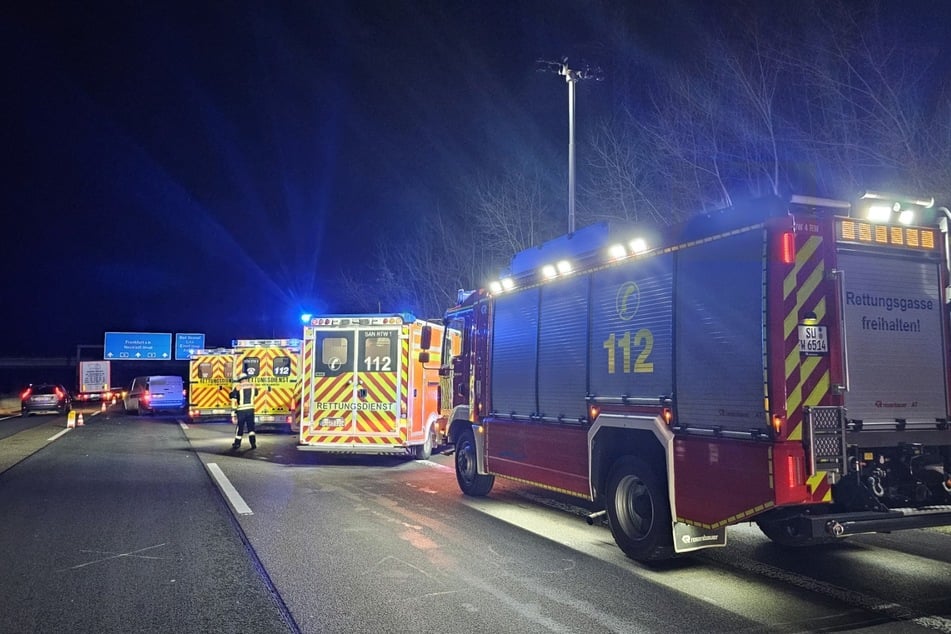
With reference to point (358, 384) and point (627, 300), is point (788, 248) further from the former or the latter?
point (358, 384)

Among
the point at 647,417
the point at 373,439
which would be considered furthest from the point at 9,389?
the point at 647,417

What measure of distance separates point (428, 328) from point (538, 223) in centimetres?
1485

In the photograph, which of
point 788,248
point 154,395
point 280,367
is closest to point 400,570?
point 788,248

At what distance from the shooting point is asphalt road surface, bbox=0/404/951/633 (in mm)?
5293

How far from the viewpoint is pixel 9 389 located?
232ft

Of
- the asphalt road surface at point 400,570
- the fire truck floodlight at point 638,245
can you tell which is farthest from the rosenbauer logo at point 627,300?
the asphalt road surface at point 400,570

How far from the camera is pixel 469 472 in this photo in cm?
1078

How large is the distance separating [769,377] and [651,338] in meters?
1.57

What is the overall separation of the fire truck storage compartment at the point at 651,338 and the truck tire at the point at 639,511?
0.67 metres

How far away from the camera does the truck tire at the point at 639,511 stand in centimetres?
671

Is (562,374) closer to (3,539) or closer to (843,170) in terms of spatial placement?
(3,539)

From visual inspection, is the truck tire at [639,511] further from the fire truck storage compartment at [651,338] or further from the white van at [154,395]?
the white van at [154,395]

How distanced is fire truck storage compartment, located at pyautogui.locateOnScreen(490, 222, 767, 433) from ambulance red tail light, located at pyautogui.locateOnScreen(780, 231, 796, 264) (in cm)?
16

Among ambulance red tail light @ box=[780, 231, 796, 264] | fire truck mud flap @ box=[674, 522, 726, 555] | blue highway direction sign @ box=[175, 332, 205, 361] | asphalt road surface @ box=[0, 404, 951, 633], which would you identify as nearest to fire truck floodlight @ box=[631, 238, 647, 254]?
ambulance red tail light @ box=[780, 231, 796, 264]
